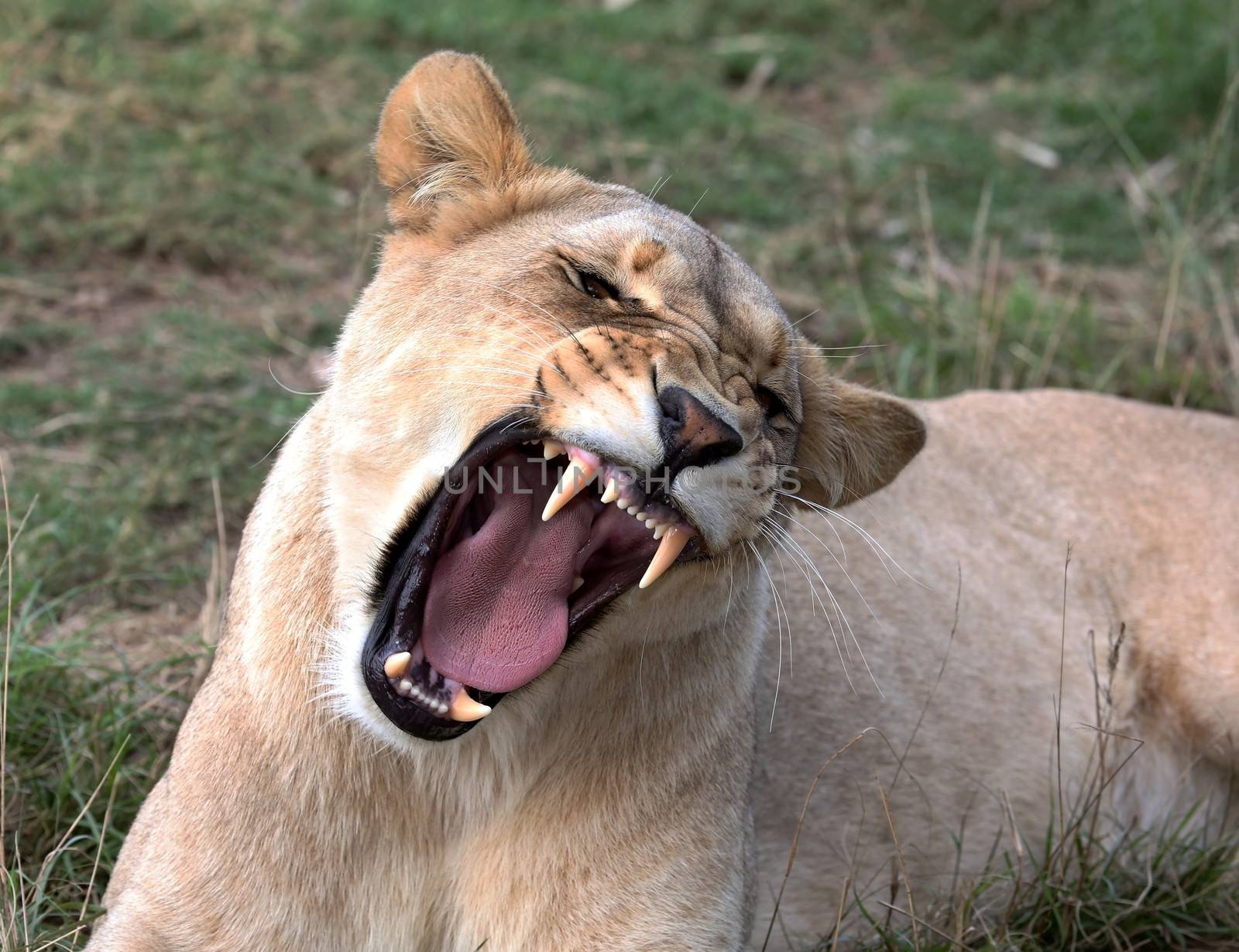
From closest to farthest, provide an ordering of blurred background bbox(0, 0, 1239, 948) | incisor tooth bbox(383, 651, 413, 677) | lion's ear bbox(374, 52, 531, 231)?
incisor tooth bbox(383, 651, 413, 677)
lion's ear bbox(374, 52, 531, 231)
blurred background bbox(0, 0, 1239, 948)

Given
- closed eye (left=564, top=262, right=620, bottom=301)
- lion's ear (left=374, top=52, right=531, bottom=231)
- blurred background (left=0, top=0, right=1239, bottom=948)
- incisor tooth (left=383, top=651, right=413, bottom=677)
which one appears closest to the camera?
incisor tooth (left=383, top=651, right=413, bottom=677)

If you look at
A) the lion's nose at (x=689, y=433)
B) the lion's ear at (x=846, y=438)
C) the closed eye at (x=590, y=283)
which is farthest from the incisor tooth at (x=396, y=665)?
the lion's ear at (x=846, y=438)

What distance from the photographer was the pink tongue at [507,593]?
2.45 m

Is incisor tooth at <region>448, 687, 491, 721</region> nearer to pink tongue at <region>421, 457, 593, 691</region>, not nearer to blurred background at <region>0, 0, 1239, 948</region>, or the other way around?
pink tongue at <region>421, 457, 593, 691</region>

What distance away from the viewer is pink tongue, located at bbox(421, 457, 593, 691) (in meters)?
2.45

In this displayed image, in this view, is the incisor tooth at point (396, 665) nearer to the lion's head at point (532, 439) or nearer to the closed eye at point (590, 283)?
the lion's head at point (532, 439)

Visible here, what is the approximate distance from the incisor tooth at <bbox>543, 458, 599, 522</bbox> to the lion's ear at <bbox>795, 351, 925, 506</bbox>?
2.50 ft

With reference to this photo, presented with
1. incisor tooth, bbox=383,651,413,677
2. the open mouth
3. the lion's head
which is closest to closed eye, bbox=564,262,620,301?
the lion's head

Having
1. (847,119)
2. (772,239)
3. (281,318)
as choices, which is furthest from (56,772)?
(847,119)

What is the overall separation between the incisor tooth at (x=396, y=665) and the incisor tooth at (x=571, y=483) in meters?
0.33

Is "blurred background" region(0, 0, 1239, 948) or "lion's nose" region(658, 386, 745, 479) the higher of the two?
"lion's nose" region(658, 386, 745, 479)

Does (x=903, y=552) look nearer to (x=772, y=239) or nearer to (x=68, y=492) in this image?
(x=68, y=492)

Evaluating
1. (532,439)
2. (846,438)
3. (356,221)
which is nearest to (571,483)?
(532,439)

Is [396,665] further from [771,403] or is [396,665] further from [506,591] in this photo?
[771,403]
